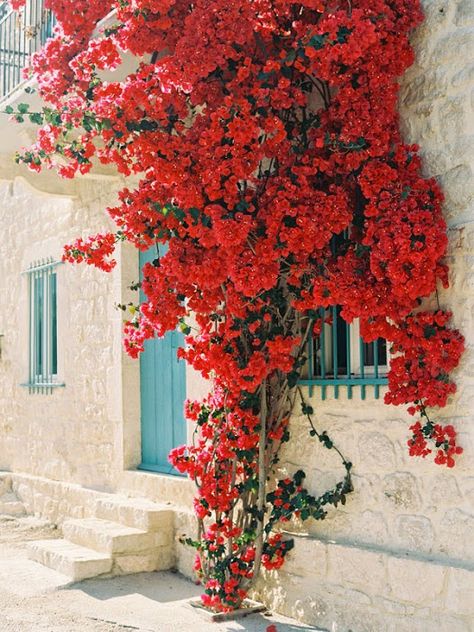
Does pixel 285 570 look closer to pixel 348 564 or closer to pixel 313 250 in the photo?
pixel 348 564

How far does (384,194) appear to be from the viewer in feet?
15.4

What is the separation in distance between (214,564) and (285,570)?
45cm

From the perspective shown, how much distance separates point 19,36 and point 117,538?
4893 millimetres

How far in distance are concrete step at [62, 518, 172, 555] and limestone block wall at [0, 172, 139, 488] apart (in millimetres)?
894

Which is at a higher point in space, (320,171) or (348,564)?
(320,171)

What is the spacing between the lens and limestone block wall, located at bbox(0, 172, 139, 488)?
8.05m

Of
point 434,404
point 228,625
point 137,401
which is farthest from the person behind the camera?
point 137,401

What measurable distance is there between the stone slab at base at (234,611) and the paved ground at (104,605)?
0.04 metres

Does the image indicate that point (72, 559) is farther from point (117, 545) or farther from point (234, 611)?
point (234, 611)

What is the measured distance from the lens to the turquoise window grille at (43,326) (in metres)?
9.43

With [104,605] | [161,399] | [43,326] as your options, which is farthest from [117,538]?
[43,326]

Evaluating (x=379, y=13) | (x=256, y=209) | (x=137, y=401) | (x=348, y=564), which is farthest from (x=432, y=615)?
(x=137, y=401)

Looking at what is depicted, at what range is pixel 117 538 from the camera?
6590mm

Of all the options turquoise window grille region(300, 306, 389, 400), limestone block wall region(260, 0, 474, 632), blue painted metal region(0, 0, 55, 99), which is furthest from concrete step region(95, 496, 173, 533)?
blue painted metal region(0, 0, 55, 99)
